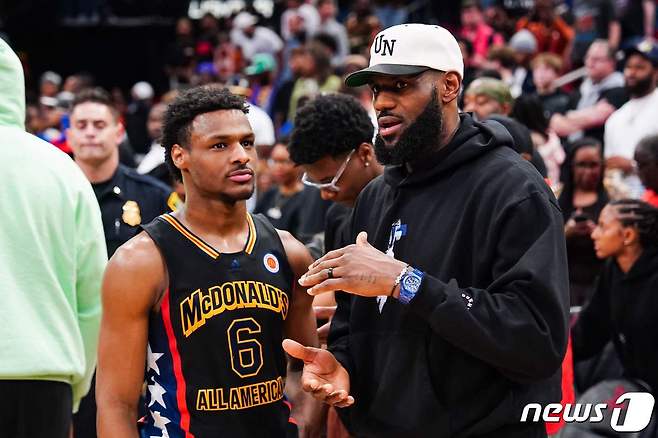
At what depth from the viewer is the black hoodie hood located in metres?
3.69

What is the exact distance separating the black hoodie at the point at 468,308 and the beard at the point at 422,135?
5cm

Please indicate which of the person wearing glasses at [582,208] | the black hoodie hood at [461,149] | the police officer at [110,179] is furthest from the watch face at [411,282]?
the person wearing glasses at [582,208]

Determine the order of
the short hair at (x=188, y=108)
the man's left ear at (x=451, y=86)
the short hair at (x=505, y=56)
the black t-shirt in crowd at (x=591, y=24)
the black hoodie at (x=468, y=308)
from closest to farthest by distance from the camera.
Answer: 1. the black hoodie at (x=468, y=308)
2. the man's left ear at (x=451, y=86)
3. the short hair at (x=188, y=108)
4. the short hair at (x=505, y=56)
5. the black t-shirt in crowd at (x=591, y=24)

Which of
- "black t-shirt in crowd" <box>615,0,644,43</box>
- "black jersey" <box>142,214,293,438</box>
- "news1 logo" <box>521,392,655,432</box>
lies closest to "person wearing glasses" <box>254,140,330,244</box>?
"news1 logo" <box>521,392,655,432</box>

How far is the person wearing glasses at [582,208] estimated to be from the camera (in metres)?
7.48

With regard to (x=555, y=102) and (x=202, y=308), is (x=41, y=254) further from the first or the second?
(x=555, y=102)

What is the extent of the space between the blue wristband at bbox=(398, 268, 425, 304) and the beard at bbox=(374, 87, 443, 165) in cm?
54

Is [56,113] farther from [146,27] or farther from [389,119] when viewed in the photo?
A: [389,119]

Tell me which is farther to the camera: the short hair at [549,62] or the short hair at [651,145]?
the short hair at [549,62]

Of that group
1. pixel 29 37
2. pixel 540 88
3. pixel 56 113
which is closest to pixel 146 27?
pixel 29 37

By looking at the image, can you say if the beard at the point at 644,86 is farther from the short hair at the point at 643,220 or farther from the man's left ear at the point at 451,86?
the man's left ear at the point at 451,86

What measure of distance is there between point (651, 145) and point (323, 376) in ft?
13.5

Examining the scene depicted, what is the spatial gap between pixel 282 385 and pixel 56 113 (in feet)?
38.0

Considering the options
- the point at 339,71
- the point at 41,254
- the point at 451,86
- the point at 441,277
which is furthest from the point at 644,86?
the point at 41,254
